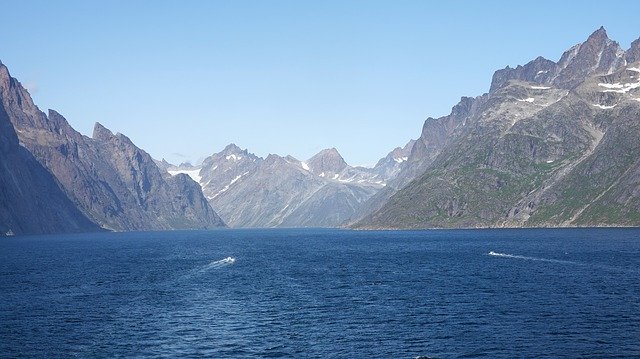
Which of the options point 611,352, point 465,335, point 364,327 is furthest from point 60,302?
point 611,352

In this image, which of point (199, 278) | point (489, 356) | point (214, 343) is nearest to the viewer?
point (489, 356)

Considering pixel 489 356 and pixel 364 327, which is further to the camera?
pixel 364 327

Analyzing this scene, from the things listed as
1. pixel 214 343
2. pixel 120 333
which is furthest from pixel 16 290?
pixel 214 343

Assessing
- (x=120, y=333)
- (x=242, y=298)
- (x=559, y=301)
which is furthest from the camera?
(x=242, y=298)

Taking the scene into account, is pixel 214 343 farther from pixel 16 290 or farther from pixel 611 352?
pixel 16 290

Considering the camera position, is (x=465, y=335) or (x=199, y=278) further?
(x=199, y=278)

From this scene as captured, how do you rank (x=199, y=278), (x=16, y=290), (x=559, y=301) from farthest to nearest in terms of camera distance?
1. (x=199, y=278)
2. (x=16, y=290)
3. (x=559, y=301)

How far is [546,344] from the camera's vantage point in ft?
284

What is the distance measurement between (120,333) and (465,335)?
4794 centimetres

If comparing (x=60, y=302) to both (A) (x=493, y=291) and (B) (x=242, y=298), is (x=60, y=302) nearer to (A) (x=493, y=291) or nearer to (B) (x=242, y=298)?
(B) (x=242, y=298)

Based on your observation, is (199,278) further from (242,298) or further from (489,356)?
(489,356)

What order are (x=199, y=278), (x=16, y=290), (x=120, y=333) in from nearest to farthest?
(x=120, y=333) < (x=16, y=290) < (x=199, y=278)

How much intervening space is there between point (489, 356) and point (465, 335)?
12131 mm

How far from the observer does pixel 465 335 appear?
93.6 m
